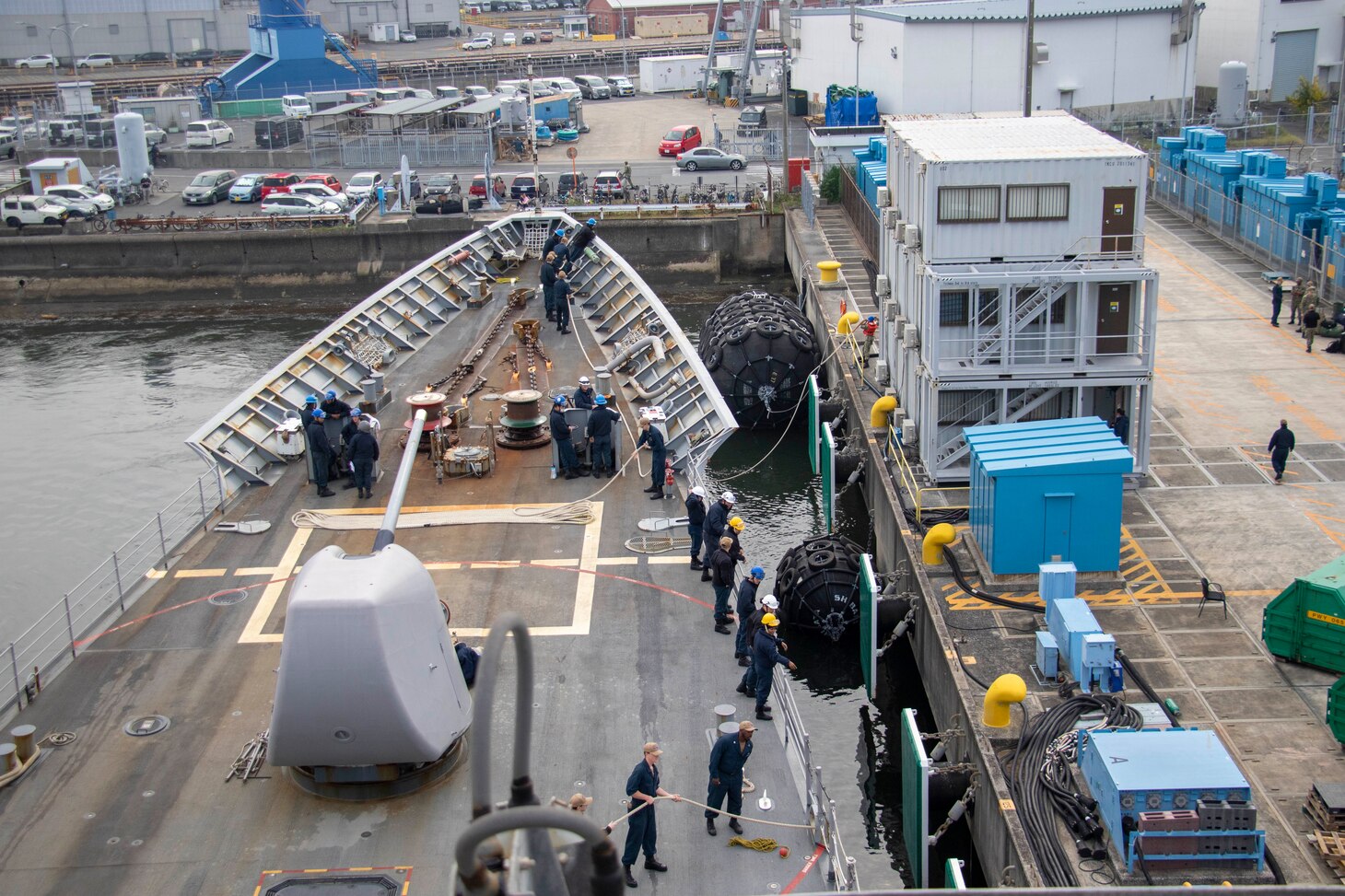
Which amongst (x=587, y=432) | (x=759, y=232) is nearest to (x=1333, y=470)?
(x=587, y=432)

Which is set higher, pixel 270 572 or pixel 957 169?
pixel 957 169

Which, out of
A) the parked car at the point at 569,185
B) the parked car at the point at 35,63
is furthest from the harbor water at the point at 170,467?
the parked car at the point at 35,63

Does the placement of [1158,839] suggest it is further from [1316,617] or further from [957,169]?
[957,169]

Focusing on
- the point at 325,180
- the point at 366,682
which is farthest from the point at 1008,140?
the point at 325,180

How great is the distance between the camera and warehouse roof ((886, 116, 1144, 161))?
83.1ft

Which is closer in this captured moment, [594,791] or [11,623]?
[594,791]

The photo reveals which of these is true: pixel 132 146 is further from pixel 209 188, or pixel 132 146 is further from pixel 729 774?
pixel 729 774

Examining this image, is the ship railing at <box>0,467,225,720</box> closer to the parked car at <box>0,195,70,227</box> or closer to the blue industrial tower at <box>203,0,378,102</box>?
the parked car at <box>0,195,70,227</box>

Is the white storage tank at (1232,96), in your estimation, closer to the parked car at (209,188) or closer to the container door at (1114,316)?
the container door at (1114,316)

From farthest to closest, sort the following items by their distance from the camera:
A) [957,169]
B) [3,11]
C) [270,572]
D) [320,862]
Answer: [3,11] < [957,169] < [270,572] < [320,862]

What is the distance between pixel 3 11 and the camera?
108312 mm

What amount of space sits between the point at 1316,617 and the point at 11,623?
2285cm

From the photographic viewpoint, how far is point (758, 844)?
1433cm

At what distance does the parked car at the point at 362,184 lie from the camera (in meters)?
60.9
